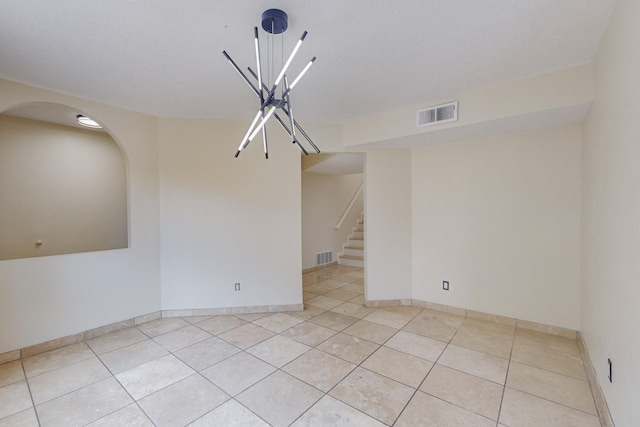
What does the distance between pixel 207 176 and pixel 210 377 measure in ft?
7.65

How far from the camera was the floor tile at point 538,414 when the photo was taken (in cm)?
167

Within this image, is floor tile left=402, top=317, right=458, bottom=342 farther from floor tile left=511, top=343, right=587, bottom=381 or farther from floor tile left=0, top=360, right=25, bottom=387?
floor tile left=0, top=360, right=25, bottom=387

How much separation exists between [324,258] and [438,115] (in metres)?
4.29

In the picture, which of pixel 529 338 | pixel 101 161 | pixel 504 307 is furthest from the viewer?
pixel 101 161

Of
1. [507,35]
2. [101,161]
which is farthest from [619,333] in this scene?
[101,161]

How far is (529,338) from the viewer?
280 centimetres

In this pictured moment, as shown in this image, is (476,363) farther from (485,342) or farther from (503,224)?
(503,224)

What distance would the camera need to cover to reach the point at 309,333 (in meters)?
2.95

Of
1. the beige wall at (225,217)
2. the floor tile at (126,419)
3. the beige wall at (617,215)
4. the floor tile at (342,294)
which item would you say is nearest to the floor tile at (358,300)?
the floor tile at (342,294)

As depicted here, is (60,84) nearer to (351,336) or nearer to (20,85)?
(20,85)

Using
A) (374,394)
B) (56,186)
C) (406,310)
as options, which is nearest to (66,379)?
(374,394)

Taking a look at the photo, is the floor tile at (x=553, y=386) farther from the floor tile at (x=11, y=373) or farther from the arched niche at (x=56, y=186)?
the arched niche at (x=56, y=186)

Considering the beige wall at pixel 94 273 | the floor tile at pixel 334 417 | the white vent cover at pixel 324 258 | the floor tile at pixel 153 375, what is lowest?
the floor tile at pixel 153 375

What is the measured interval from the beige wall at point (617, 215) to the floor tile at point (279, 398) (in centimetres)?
176
